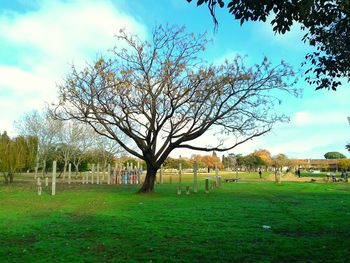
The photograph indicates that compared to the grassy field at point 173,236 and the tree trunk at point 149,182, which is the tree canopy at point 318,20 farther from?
the tree trunk at point 149,182

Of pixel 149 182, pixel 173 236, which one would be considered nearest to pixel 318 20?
pixel 173 236

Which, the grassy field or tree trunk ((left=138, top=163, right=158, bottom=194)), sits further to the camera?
tree trunk ((left=138, top=163, right=158, bottom=194))

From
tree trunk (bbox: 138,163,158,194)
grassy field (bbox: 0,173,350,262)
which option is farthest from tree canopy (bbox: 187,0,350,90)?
tree trunk (bbox: 138,163,158,194)

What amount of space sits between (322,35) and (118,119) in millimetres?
16032

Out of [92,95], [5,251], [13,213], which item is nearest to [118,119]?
[92,95]

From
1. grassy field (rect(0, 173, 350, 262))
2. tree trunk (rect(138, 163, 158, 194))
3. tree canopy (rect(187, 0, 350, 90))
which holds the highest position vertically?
tree canopy (rect(187, 0, 350, 90))

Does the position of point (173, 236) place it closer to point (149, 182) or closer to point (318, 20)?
point (318, 20)

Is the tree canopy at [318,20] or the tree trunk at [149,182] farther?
the tree trunk at [149,182]

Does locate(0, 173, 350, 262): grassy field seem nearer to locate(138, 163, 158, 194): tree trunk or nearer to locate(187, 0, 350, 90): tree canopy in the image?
locate(187, 0, 350, 90): tree canopy

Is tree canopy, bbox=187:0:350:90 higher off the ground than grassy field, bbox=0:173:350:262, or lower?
higher

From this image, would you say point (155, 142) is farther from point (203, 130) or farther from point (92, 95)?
point (92, 95)

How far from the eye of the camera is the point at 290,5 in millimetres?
6180

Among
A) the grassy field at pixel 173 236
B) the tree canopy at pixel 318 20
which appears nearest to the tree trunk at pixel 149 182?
the grassy field at pixel 173 236

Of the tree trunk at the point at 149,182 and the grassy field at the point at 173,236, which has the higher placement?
the tree trunk at the point at 149,182
